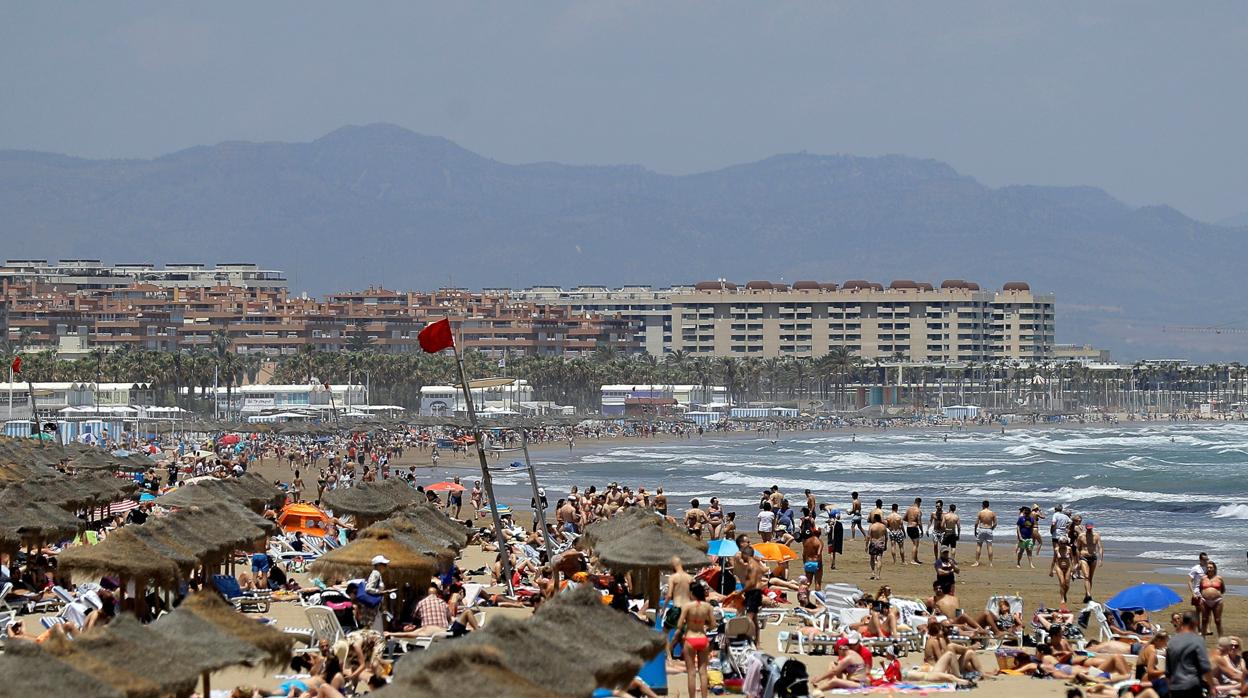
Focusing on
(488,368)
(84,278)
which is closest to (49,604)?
(488,368)

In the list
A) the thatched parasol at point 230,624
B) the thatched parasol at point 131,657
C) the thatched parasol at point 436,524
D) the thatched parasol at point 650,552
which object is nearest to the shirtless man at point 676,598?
the thatched parasol at point 650,552

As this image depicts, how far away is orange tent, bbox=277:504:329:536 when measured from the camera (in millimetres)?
26781

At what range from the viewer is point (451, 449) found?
3287 inches

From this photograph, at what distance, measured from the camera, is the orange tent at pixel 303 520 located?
1054 inches

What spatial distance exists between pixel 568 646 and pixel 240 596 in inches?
391

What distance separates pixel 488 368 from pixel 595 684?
129m

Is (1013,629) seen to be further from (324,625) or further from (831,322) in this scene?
(831,322)

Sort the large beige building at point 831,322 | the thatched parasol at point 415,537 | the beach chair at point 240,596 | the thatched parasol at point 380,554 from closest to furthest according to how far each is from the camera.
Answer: the thatched parasol at point 380,554 < the thatched parasol at point 415,537 < the beach chair at point 240,596 < the large beige building at point 831,322

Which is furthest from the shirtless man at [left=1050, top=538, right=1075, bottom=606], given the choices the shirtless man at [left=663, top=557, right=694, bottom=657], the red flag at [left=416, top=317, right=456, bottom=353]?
the shirtless man at [left=663, top=557, right=694, bottom=657]

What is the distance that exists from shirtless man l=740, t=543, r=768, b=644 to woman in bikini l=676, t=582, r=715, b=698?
6.90 feet

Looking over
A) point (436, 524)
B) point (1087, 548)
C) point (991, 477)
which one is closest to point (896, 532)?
point (1087, 548)

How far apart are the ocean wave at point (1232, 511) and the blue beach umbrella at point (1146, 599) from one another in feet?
75.2

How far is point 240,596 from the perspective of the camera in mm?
19297

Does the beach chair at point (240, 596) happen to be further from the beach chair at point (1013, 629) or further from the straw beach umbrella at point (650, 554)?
the beach chair at point (1013, 629)
